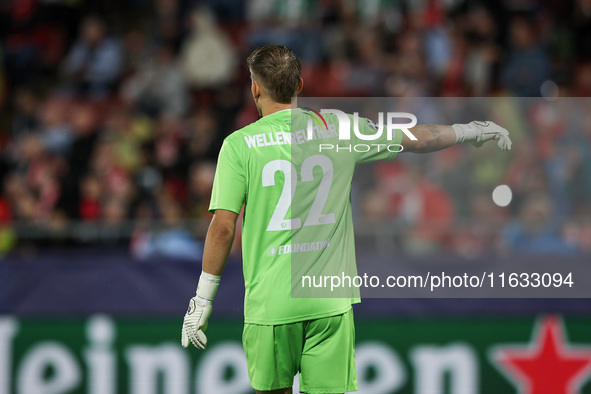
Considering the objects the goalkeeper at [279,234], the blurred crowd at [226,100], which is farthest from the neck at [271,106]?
the blurred crowd at [226,100]

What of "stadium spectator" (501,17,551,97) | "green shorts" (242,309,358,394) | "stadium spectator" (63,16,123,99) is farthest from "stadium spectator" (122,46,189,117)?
"green shorts" (242,309,358,394)

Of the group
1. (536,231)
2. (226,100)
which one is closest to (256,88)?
(536,231)

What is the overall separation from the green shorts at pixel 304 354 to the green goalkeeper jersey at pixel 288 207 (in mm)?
51

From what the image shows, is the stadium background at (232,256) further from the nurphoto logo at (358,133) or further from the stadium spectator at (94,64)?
the nurphoto logo at (358,133)

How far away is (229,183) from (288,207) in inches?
11.4

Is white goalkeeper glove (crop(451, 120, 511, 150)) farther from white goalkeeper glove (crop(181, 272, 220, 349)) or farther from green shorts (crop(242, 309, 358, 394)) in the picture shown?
white goalkeeper glove (crop(181, 272, 220, 349))

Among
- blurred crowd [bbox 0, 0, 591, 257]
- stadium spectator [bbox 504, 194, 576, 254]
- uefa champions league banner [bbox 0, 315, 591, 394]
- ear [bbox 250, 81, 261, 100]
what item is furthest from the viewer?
uefa champions league banner [bbox 0, 315, 591, 394]

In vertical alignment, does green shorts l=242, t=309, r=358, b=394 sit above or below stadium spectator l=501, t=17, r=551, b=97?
below

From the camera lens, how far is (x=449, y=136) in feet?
13.3

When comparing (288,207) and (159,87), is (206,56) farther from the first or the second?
(288,207)

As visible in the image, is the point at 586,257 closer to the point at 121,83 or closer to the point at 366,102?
the point at 366,102

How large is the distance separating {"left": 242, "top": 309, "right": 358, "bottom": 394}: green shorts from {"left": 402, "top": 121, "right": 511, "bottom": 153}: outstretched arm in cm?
90

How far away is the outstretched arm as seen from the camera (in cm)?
402

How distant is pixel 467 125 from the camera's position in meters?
4.12
